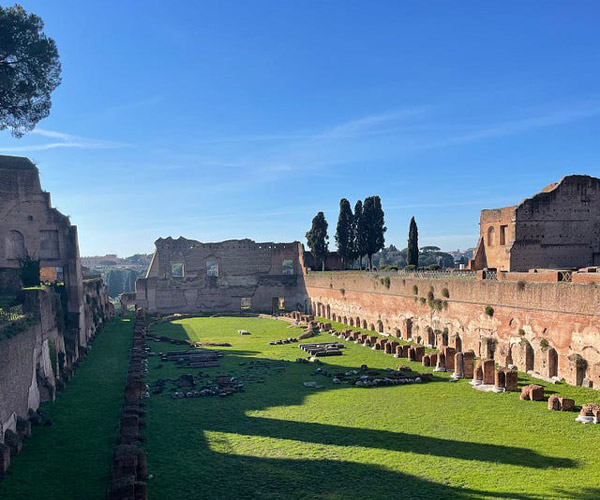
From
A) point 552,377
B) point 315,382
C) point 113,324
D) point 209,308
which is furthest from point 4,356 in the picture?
point 209,308

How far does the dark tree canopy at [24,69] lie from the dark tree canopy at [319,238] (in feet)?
75.7

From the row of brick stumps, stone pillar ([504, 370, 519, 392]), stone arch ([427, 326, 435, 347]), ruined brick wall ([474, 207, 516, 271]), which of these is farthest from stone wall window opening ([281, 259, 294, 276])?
stone pillar ([504, 370, 519, 392])

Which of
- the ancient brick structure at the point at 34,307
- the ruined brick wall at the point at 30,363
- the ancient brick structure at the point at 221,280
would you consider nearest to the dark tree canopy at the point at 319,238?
the ancient brick structure at the point at 221,280

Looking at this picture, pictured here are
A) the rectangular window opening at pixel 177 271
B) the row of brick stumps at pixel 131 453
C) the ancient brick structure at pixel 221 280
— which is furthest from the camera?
the rectangular window opening at pixel 177 271

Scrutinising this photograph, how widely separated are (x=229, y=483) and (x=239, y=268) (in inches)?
1356

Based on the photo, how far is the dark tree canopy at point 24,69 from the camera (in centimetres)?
1877

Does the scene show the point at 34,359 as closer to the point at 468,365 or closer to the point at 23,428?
the point at 23,428

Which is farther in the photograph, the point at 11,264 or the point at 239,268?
the point at 239,268

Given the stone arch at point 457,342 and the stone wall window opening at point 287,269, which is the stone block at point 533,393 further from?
the stone wall window opening at point 287,269

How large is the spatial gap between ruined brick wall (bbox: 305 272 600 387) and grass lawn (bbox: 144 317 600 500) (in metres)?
1.05

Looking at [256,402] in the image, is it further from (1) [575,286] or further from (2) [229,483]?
(1) [575,286]

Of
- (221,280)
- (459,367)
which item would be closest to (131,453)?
(459,367)

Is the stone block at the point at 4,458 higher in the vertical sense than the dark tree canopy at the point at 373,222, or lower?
lower

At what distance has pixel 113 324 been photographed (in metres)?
33.5
